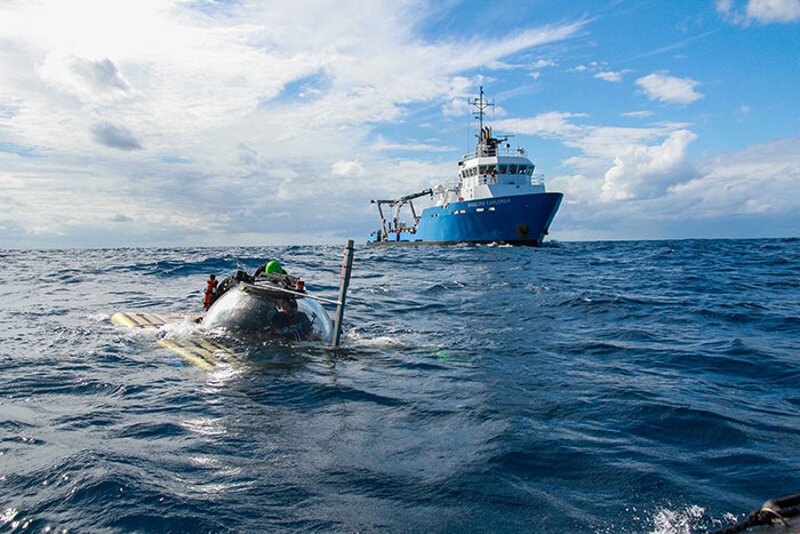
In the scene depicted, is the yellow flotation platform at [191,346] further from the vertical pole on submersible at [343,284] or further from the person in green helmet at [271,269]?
the vertical pole on submersible at [343,284]

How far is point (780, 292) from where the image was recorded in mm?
17734

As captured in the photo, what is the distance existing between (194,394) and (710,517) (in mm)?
6171

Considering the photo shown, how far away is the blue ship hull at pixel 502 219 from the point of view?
4753cm

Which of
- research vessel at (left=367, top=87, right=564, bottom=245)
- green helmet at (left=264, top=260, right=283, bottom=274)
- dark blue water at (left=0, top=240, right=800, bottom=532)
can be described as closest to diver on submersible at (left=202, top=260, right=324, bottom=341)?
green helmet at (left=264, top=260, right=283, bottom=274)

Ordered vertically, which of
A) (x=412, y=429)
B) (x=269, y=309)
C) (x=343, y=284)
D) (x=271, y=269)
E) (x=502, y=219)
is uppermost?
(x=502, y=219)

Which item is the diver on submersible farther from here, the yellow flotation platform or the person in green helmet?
the yellow flotation platform

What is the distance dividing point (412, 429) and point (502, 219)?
44348mm

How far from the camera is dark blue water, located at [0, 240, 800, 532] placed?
396 cm

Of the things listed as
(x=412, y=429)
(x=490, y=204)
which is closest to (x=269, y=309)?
(x=412, y=429)

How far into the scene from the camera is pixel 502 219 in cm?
4866

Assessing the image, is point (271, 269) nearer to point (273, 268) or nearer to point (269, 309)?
point (273, 268)

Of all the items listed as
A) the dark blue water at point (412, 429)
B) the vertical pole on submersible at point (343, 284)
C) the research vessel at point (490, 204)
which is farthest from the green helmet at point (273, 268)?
the research vessel at point (490, 204)

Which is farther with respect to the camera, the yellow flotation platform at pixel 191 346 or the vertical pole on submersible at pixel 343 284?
the vertical pole on submersible at pixel 343 284

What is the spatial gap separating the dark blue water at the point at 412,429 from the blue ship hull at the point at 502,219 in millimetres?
35266
